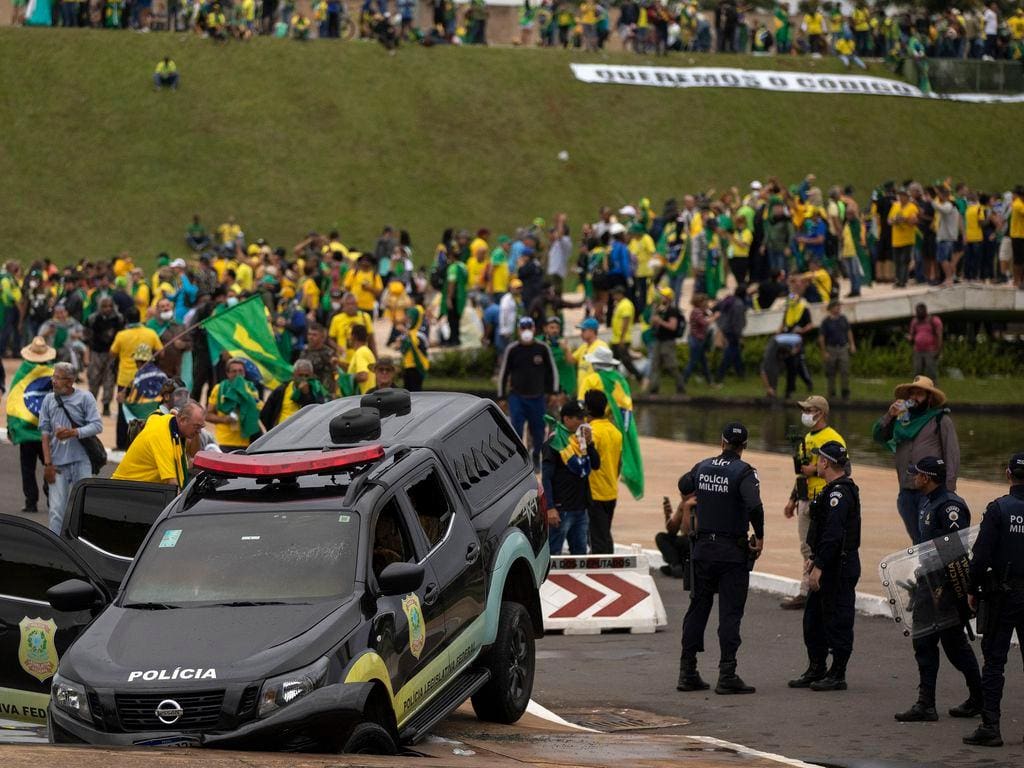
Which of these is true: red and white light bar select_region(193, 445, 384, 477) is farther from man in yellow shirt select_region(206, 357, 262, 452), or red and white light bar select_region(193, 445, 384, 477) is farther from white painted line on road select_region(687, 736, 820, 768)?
man in yellow shirt select_region(206, 357, 262, 452)

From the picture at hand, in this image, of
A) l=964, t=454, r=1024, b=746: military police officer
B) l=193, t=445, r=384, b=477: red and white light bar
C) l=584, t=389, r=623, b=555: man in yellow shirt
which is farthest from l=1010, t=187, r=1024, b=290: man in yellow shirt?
l=193, t=445, r=384, b=477: red and white light bar

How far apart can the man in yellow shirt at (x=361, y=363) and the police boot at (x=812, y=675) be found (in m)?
7.86

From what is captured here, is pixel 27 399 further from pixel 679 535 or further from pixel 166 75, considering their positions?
pixel 166 75

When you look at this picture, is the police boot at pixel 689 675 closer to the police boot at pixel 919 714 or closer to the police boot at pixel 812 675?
the police boot at pixel 812 675

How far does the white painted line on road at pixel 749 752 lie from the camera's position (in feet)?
30.9

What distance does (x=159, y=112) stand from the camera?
52375 millimetres

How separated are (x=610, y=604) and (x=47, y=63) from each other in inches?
1738

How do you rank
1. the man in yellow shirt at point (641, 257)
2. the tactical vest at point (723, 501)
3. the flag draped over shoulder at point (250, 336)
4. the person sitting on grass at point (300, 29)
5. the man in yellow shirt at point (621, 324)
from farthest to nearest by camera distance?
1. the person sitting on grass at point (300, 29)
2. the man in yellow shirt at point (641, 257)
3. the man in yellow shirt at point (621, 324)
4. the flag draped over shoulder at point (250, 336)
5. the tactical vest at point (723, 501)

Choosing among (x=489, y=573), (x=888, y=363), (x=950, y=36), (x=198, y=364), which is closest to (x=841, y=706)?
(x=489, y=573)

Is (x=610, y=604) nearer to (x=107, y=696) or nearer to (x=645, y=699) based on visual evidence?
(x=645, y=699)

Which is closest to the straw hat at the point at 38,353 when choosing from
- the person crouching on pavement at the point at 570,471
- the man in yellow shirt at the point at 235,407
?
the man in yellow shirt at the point at 235,407

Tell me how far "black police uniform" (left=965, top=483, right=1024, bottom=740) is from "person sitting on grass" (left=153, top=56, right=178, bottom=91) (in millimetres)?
45508

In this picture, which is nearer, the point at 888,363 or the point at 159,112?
the point at 888,363

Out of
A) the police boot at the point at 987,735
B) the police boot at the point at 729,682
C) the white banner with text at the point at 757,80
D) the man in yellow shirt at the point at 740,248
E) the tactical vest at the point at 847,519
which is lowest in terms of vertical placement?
the police boot at the point at 729,682
